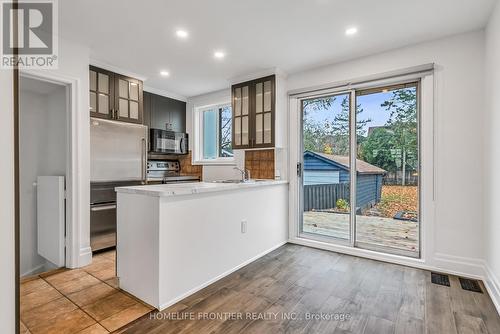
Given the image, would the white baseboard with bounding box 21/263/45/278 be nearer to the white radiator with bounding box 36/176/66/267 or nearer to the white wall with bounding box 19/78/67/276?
the white wall with bounding box 19/78/67/276

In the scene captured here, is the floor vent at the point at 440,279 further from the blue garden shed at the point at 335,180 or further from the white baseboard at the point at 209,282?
the white baseboard at the point at 209,282

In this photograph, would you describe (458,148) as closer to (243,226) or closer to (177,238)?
(243,226)

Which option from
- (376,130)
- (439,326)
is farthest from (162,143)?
A: (439,326)

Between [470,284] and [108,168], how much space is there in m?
4.15

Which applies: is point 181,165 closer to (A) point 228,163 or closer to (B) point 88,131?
(A) point 228,163

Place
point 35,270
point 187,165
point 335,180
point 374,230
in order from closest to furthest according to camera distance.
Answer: point 374,230 → point 35,270 → point 335,180 → point 187,165

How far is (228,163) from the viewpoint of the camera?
4.41 meters

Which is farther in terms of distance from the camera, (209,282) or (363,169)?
(363,169)

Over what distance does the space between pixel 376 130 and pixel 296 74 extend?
53.0 inches

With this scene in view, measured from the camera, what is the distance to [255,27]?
8.15 ft

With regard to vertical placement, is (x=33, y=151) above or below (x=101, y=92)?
below

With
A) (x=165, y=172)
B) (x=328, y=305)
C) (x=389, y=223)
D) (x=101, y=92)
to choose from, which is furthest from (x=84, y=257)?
(x=389, y=223)

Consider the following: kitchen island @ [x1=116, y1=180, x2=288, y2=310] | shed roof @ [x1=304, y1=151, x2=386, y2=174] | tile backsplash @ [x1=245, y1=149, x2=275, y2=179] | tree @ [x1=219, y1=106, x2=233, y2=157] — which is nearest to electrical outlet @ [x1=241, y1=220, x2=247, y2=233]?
kitchen island @ [x1=116, y1=180, x2=288, y2=310]

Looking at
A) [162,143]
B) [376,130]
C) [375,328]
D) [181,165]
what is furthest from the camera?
[181,165]
